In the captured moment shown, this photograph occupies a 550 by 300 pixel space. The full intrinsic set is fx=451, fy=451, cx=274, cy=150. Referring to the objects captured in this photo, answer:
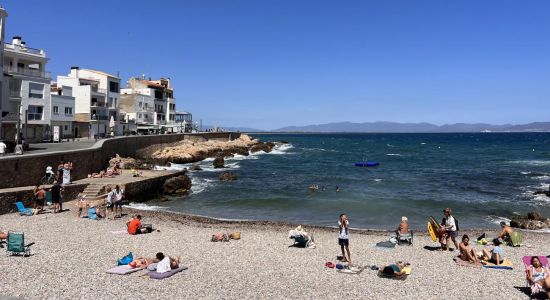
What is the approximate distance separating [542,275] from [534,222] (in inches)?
516

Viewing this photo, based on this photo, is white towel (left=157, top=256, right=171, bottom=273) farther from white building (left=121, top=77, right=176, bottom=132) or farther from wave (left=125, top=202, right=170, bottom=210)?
white building (left=121, top=77, right=176, bottom=132)

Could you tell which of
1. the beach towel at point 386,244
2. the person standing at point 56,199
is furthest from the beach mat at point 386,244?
the person standing at point 56,199

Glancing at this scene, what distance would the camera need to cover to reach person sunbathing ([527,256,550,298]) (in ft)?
36.6

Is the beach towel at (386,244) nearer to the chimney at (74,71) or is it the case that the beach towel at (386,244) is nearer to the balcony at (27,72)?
the balcony at (27,72)

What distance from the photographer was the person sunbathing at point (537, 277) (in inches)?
439

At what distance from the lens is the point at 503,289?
39.4 ft

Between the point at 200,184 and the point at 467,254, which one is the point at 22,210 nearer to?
the point at 200,184

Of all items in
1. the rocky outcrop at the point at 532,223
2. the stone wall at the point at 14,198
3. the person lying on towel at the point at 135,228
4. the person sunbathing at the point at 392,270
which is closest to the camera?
the person sunbathing at the point at 392,270

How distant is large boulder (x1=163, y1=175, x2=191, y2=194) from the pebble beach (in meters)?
12.8

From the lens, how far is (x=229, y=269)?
13414 mm

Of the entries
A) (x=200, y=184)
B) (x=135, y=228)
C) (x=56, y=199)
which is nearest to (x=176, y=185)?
(x=200, y=184)

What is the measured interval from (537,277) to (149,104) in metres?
77.9

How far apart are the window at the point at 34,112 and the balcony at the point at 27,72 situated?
127 inches

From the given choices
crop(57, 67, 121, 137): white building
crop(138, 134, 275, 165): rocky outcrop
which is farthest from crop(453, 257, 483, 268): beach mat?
crop(57, 67, 121, 137): white building
